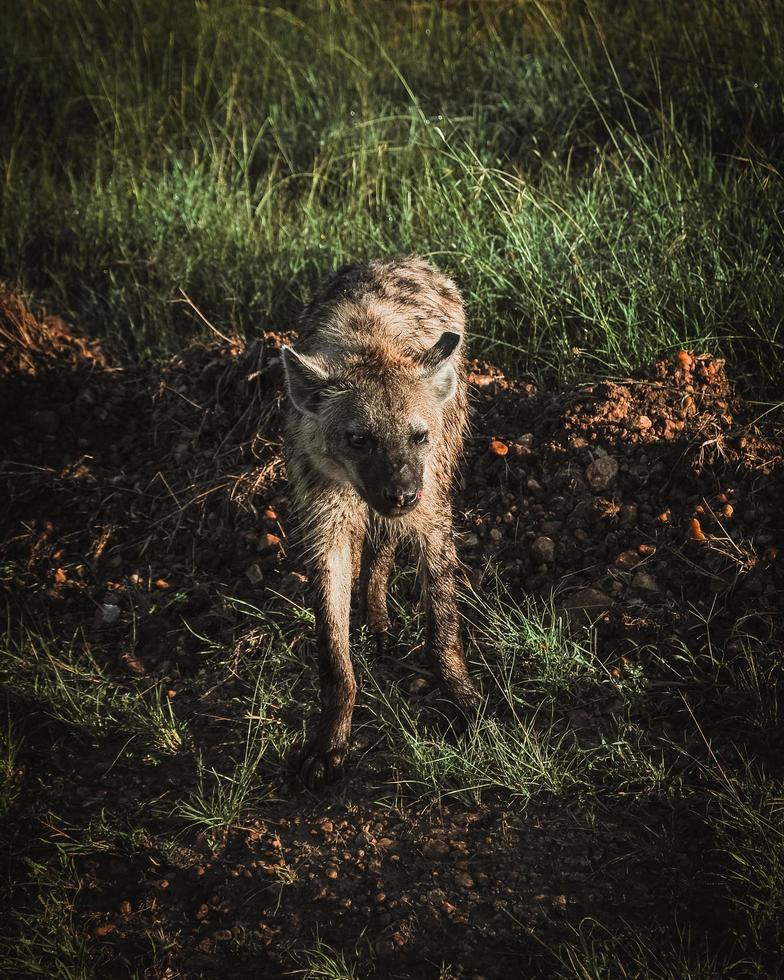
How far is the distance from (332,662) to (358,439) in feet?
2.40

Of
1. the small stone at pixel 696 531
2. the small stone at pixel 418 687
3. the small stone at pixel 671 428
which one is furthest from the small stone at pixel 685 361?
the small stone at pixel 418 687

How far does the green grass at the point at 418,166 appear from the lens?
13.7ft

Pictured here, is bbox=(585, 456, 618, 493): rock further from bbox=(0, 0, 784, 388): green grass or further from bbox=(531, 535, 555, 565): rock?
bbox=(0, 0, 784, 388): green grass

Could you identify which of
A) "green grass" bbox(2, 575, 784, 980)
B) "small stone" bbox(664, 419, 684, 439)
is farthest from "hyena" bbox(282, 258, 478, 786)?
"small stone" bbox(664, 419, 684, 439)

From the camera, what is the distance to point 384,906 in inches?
101

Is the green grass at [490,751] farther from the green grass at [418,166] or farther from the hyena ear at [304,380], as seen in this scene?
the green grass at [418,166]

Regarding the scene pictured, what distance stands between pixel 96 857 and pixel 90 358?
2667mm

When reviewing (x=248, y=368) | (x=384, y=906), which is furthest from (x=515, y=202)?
(x=384, y=906)

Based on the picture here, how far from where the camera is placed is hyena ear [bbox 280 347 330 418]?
10.2ft

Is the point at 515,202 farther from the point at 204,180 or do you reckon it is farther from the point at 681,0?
the point at 681,0

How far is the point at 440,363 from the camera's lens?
3.17 meters

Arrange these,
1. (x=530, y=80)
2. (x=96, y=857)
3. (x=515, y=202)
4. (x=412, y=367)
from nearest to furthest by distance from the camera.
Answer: (x=96, y=857)
(x=412, y=367)
(x=515, y=202)
(x=530, y=80)

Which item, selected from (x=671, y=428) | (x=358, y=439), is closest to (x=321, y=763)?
(x=358, y=439)

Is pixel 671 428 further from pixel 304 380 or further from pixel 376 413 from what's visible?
pixel 304 380
